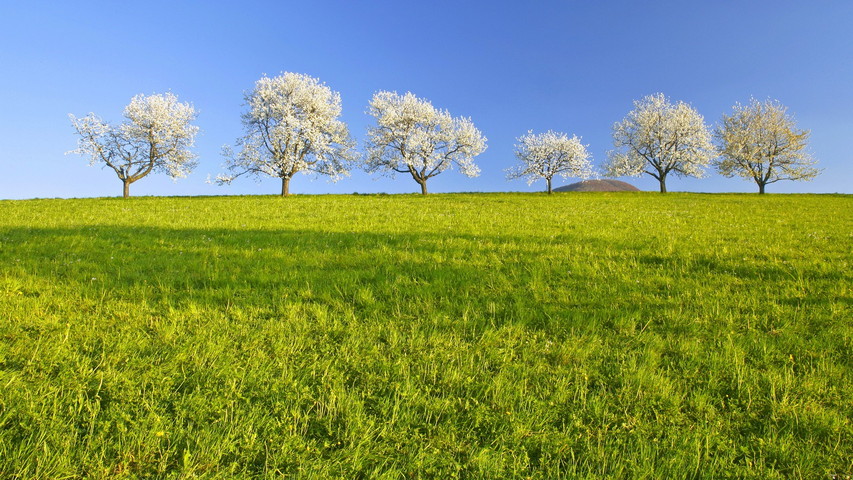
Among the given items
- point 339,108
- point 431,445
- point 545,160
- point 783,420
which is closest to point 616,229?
point 783,420

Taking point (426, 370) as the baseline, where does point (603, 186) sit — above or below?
above

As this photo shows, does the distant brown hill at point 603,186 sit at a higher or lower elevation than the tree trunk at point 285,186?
higher

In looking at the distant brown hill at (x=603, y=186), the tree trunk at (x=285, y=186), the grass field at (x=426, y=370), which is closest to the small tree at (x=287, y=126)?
the tree trunk at (x=285, y=186)

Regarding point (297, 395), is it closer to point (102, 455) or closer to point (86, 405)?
point (102, 455)

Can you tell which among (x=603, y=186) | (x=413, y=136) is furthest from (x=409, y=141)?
(x=603, y=186)

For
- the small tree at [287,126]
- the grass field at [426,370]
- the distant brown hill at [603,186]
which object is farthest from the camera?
the distant brown hill at [603,186]

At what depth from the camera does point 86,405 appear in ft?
10.8

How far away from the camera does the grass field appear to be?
2896mm

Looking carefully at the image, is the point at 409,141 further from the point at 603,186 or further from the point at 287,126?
the point at 603,186

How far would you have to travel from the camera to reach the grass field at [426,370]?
2.90 metres

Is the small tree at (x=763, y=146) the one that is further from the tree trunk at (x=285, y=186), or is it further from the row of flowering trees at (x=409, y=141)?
the tree trunk at (x=285, y=186)

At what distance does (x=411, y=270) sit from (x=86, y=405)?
217 inches

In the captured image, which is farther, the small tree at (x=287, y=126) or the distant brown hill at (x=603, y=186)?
the distant brown hill at (x=603, y=186)

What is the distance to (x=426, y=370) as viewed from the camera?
402 cm
